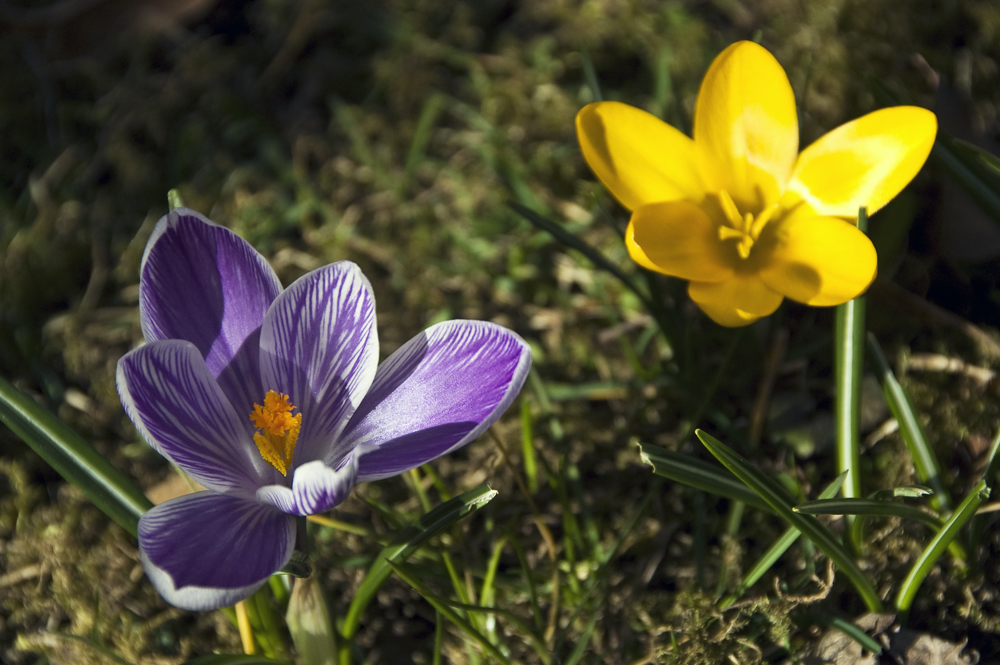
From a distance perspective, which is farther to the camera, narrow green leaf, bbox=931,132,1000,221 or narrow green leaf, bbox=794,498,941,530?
narrow green leaf, bbox=931,132,1000,221

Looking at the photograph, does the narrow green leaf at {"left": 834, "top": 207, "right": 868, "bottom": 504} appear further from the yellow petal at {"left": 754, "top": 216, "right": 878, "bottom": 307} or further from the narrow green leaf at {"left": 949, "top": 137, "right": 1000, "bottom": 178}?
the narrow green leaf at {"left": 949, "top": 137, "right": 1000, "bottom": 178}

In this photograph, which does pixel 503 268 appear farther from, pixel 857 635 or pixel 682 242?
pixel 857 635

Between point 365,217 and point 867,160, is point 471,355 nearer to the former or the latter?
point 867,160

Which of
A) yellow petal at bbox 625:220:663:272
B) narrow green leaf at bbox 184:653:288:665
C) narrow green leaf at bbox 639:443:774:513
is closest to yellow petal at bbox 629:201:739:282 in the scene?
yellow petal at bbox 625:220:663:272

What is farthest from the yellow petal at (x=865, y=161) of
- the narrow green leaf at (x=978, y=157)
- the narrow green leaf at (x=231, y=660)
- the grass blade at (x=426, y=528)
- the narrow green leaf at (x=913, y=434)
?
the narrow green leaf at (x=231, y=660)

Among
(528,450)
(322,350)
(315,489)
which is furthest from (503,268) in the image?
(315,489)

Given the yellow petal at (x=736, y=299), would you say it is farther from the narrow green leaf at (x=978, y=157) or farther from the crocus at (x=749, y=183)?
the narrow green leaf at (x=978, y=157)

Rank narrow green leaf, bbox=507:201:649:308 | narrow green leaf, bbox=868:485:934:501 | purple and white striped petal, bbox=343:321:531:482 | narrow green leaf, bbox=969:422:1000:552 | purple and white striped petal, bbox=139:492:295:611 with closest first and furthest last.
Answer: purple and white striped petal, bbox=139:492:295:611
purple and white striped petal, bbox=343:321:531:482
narrow green leaf, bbox=868:485:934:501
narrow green leaf, bbox=969:422:1000:552
narrow green leaf, bbox=507:201:649:308
